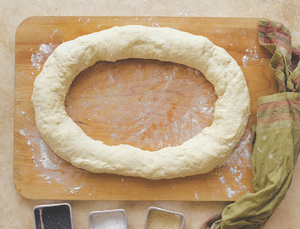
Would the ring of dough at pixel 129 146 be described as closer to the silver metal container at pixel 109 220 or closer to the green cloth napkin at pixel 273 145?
the green cloth napkin at pixel 273 145

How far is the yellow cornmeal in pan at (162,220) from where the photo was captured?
1820mm

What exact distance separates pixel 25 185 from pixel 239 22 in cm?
200

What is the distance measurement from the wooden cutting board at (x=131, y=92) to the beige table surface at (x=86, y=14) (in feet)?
0.31

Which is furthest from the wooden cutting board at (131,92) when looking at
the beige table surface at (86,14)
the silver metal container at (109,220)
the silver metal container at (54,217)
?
the silver metal container at (109,220)

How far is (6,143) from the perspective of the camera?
194cm

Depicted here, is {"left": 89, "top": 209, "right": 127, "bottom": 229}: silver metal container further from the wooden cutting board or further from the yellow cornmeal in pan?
the wooden cutting board

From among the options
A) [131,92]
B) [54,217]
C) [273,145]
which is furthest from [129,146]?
[273,145]

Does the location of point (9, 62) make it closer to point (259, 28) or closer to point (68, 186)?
point (68, 186)

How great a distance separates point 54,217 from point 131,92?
1054mm

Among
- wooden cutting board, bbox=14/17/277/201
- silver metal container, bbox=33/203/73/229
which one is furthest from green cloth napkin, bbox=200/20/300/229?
silver metal container, bbox=33/203/73/229

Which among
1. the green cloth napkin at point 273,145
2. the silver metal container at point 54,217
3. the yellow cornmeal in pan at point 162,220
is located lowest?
the silver metal container at point 54,217

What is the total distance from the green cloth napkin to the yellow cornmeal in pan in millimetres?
213

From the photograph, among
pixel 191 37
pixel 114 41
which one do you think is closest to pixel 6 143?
pixel 114 41

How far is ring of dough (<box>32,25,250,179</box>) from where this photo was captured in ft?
5.77
